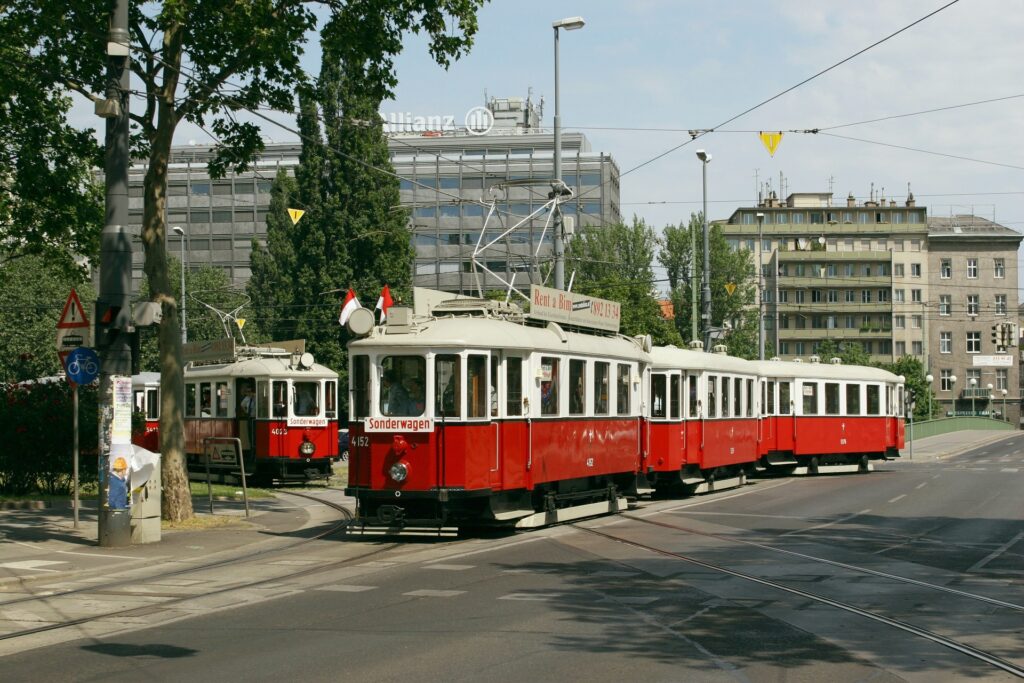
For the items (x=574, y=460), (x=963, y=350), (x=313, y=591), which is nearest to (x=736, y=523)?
(x=574, y=460)

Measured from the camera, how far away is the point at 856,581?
1320cm

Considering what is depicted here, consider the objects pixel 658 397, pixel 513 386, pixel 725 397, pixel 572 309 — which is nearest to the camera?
pixel 513 386

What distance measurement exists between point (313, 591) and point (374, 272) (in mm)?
42755

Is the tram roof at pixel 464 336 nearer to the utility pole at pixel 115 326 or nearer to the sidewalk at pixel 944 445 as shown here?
the utility pole at pixel 115 326

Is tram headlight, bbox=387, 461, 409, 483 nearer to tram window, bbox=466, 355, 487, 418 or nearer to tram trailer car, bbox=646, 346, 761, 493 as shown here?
tram window, bbox=466, 355, 487, 418

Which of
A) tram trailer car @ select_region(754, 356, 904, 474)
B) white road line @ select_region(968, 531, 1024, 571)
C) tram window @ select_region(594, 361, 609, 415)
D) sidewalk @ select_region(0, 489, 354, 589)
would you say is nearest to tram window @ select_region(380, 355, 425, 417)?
sidewalk @ select_region(0, 489, 354, 589)

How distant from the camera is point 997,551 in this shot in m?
Answer: 16.4

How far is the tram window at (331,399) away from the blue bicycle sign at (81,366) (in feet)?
49.2

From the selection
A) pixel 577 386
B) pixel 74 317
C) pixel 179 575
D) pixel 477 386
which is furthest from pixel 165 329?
pixel 577 386

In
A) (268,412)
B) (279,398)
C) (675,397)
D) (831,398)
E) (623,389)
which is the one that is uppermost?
(623,389)

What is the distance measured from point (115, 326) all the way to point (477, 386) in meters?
4.83

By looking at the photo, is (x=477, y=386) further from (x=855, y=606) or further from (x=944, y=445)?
(x=944, y=445)

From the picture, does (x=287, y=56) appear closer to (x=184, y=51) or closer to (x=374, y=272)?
(x=184, y=51)

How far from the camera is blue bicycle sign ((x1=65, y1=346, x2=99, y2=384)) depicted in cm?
1661
